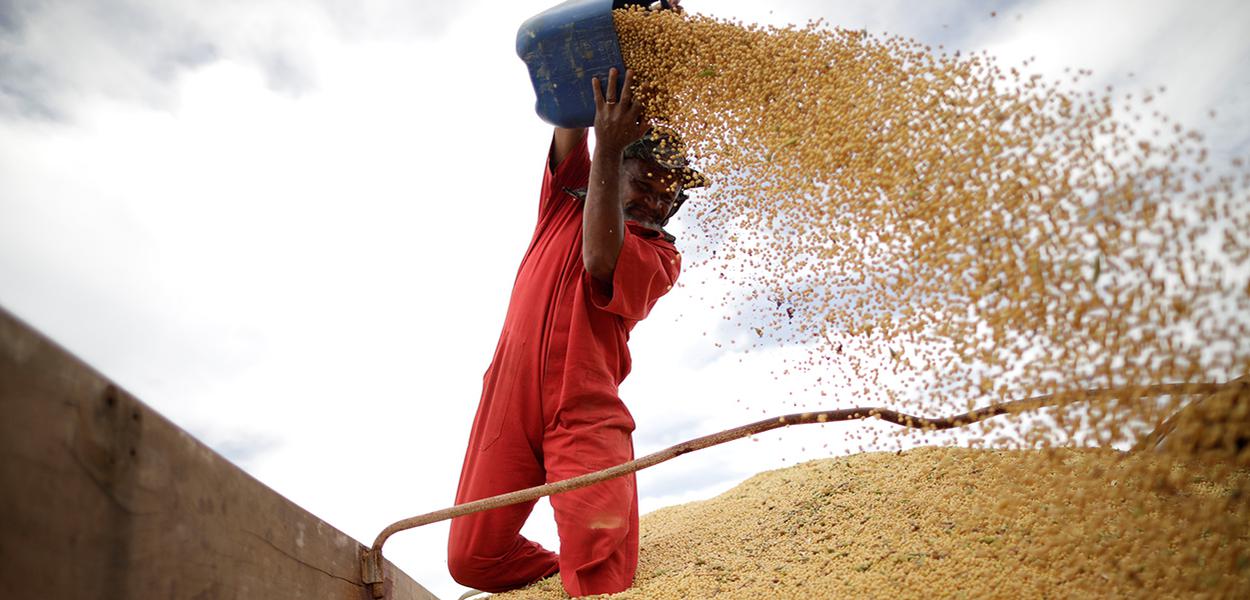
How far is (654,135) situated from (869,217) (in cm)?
74

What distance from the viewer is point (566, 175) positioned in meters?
2.75

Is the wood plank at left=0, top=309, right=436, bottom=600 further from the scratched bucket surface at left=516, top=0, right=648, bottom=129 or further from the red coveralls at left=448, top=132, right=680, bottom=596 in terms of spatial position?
the scratched bucket surface at left=516, top=0, right=648, bottom=129

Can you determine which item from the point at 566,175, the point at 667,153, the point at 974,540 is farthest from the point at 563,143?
the point at 974,540

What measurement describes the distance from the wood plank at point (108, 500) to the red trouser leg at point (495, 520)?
0.93 metres

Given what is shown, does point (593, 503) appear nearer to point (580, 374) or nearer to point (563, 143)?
point (580, 374)

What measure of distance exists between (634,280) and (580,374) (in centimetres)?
32

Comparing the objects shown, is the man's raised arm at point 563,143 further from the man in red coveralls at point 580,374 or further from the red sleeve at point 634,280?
the red sleeve at point 634,280

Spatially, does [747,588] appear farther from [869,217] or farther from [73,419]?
[73,419]

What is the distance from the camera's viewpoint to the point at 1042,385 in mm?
1494

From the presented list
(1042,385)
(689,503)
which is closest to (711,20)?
(1042,385)

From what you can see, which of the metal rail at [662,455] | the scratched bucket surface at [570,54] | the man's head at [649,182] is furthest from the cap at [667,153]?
the metal rail at [662,455]

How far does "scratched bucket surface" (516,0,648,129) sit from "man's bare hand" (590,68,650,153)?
40 millimetres

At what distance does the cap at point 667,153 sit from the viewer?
7.32 ft

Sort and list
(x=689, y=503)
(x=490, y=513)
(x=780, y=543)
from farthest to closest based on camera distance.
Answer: (x=689, y=503), (x=490, y=513), (x=780, y=543)
